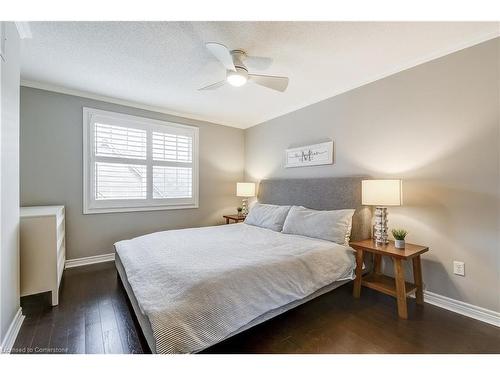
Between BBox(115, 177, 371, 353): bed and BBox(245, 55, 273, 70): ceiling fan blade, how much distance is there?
5.42ft

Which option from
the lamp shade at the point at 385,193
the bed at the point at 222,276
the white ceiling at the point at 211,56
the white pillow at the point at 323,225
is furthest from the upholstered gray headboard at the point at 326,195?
the white ceiling at the point at 211,56

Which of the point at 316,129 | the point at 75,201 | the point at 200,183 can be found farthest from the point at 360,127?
the point at 75,201

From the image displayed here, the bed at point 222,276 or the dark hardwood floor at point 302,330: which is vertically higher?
the bed at point 222,276

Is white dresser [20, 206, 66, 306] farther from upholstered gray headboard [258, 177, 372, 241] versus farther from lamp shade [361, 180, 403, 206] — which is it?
lamp shade [361, 180, 403, 206]

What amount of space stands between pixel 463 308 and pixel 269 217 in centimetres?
216

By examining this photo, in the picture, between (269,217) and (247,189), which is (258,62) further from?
(247,189)

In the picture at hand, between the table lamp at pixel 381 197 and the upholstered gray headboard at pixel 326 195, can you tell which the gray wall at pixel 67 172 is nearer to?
the upholstered gray headboard at pixel 326 195

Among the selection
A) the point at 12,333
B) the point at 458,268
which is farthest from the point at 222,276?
the point at 458,268

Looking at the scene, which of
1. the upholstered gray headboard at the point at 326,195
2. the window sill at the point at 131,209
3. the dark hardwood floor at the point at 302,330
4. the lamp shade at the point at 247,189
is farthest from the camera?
the lamp shade at the point at 247,189

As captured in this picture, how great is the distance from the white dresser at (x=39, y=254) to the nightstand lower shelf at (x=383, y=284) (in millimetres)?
3010

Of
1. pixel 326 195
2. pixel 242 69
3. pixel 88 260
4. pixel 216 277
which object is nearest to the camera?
pixel 216 277

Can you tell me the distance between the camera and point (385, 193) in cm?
215

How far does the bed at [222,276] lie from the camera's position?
1.27 meters

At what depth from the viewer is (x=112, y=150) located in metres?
3.35
